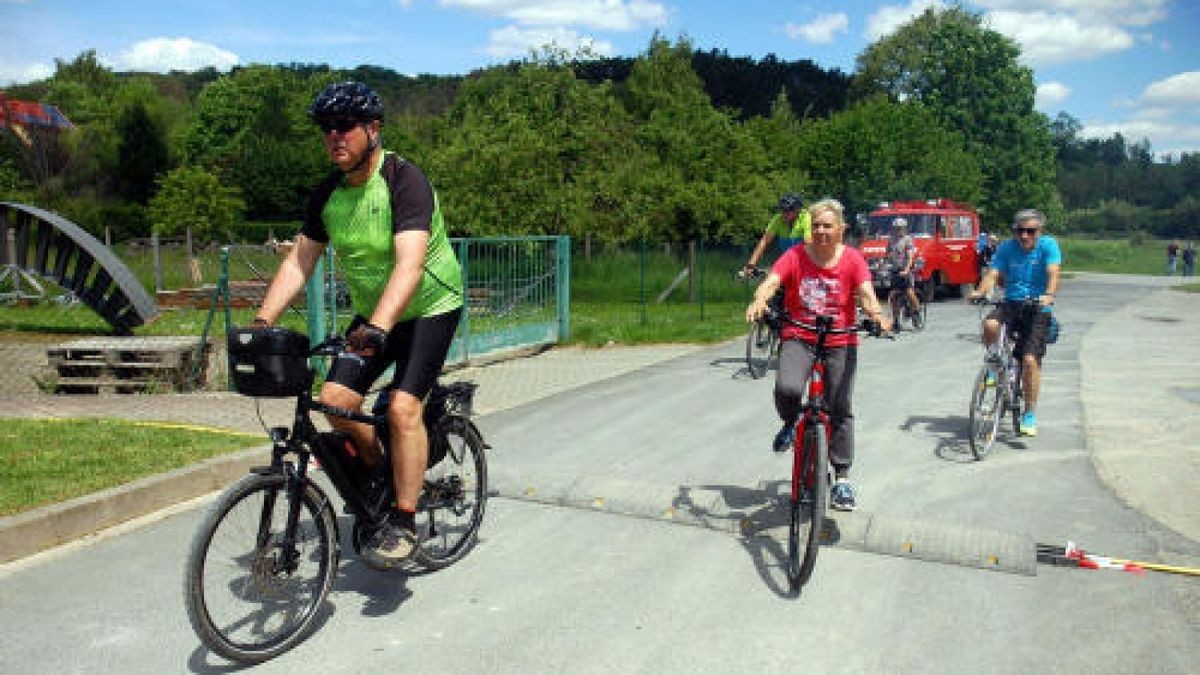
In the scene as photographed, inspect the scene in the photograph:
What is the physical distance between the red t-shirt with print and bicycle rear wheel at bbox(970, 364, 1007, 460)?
2368 millimetres

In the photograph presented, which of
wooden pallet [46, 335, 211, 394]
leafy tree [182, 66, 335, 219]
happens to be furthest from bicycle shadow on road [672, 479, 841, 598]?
leafy tree [182, 66, 335, 219]

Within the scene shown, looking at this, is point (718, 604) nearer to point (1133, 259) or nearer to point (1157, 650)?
point (1157, 650)

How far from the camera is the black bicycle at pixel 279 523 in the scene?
361 centimetres

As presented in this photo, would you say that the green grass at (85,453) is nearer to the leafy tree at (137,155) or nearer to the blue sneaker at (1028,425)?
the blue sneaker at (1028,425)

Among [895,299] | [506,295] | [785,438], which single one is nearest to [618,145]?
[895,299]

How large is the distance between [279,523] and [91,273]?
15665mm

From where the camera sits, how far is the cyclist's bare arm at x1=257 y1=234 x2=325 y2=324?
4172 mm

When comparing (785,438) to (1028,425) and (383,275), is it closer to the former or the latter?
(383,275)

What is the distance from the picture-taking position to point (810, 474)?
188 inches

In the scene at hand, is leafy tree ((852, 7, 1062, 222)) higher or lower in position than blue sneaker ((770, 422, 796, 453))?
higher

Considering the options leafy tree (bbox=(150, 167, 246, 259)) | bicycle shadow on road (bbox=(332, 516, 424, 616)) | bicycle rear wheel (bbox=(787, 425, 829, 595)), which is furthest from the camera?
leafy tree (bbox=(150, 167, 246, 259))

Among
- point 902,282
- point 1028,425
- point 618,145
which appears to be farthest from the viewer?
point 618,145

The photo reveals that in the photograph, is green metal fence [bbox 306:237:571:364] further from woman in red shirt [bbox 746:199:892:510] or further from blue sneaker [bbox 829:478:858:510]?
blue sneaker [bbox 829:478:858:510]

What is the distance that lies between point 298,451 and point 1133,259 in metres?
73.3
